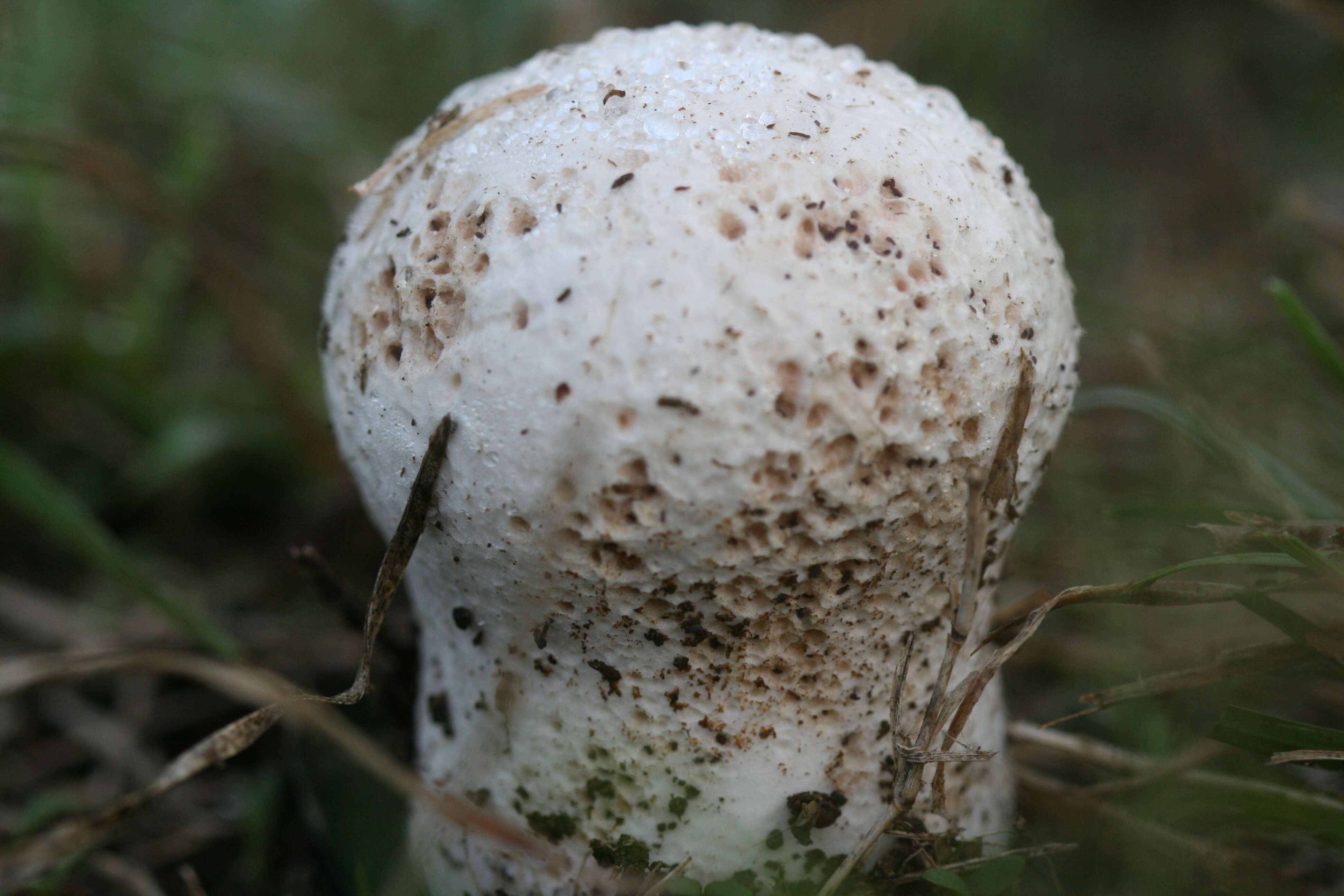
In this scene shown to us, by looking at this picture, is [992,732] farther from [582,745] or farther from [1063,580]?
[1063,580]

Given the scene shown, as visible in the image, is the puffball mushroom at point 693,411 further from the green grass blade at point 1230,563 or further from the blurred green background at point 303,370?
the blurred green background at point 303,370

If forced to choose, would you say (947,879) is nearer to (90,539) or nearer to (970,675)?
(970,675)

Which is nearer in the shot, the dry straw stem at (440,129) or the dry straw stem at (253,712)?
the dry straw stem at (253,712)

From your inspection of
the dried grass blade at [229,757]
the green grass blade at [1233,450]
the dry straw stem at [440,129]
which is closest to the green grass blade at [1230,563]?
the green grass blade at [1233,450]

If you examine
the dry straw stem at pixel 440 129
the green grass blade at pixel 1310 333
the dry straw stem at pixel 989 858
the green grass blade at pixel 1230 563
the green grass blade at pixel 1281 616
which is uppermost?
the dry straw stem at pixel 440 129

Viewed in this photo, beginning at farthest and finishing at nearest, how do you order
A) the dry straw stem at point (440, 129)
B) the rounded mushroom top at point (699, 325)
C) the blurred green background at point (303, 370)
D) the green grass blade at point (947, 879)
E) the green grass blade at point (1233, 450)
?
the blurred green background at point (303, 370)
the green grass blade at point (1233, 450)
the dry straw stem at point (440, 129)
the green grass blade at point (947, 879)
the rounded mushroom top at point (699, 325)

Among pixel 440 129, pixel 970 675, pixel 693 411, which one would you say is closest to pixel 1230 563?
pixel 970 675

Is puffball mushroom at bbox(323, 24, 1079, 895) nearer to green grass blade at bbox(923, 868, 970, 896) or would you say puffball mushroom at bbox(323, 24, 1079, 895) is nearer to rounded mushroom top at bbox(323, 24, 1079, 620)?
rounded mushroom top at bbox(323, 24, 1079, 620)
